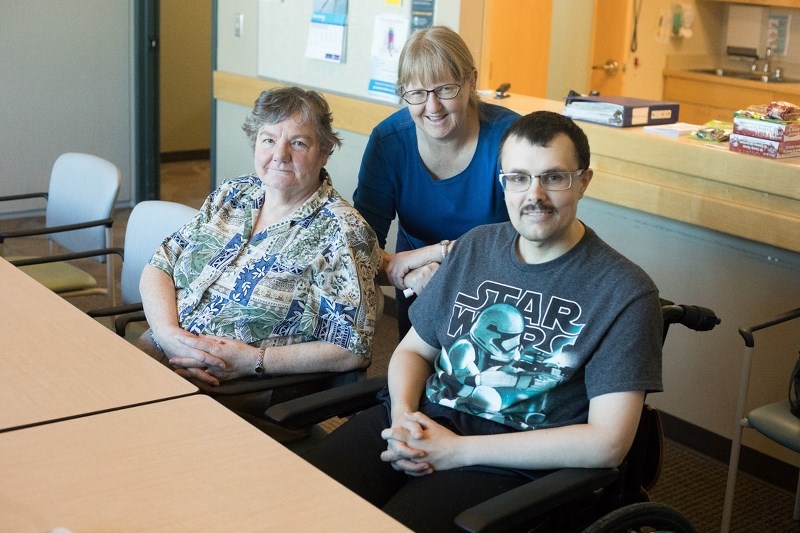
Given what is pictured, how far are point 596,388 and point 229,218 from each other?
112cm

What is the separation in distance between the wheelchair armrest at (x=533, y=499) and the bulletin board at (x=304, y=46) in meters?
2.99

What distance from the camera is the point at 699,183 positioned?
10.2 ft

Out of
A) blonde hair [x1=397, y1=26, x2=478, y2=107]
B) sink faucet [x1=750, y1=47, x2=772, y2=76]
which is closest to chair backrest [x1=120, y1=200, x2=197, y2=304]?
blonde hair [x1=397, y1=26, x2=478, y2=107]

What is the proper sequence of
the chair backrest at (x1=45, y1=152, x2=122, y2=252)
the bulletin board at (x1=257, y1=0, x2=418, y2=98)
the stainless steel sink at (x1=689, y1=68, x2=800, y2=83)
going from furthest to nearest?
the stainless steel sink at (x1=689, y1=68, x2=800, y2=83)
the bulletin board at (x1=257, y1=0, x2=418, y2=98)
the chair backrest at (x1=45, y1=152, x2=122, y2=252)

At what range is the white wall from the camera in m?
5.84

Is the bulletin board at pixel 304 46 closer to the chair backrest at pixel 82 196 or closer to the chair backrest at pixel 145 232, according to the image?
the chair backrest at pixel 82 196

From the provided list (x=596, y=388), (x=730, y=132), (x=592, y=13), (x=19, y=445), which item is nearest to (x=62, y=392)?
(x=19, y=445)

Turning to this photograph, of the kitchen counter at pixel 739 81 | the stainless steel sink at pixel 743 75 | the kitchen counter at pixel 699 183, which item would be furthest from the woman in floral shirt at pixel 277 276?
the stainless steel sink at pixel 743 75

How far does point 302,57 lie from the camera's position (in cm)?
500

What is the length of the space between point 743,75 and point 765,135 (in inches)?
147

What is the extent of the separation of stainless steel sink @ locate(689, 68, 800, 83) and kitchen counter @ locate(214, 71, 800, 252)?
10.2 ft

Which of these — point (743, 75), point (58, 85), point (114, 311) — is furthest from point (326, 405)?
point (743, 75)

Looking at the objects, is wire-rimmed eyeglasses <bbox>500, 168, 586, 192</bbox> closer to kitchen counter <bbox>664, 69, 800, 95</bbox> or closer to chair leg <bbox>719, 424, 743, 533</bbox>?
chair leg <bbox>719, 424, 743, 533</bbox>

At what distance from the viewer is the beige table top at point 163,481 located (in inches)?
53.9
